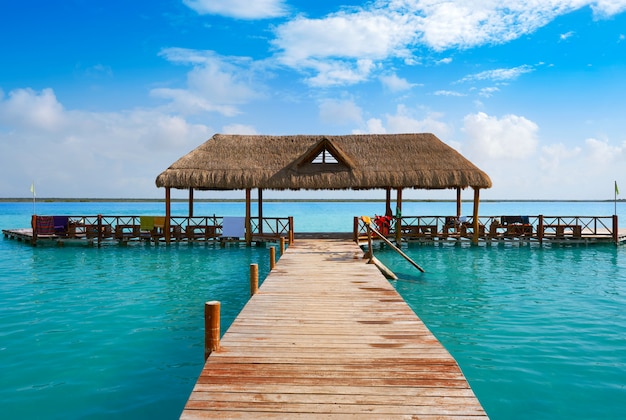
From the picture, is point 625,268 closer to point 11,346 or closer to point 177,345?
point 177,345

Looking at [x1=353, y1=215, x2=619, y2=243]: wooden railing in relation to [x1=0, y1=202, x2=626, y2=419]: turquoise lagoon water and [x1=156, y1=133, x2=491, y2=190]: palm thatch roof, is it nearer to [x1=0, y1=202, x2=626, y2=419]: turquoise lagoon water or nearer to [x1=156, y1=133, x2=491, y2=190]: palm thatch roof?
[x1=156, y1=133, x2=491, y2=190]: palm thatch roof

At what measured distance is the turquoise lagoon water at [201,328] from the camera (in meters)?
5.38

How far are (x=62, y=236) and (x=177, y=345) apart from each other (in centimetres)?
1570

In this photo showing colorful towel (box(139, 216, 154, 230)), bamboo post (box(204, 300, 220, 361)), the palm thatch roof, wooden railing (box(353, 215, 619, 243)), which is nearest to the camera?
bamboo post (box(204, 300, 220, 361))

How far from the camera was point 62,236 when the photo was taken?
65.2ft

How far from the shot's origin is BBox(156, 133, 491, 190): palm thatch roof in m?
18.0

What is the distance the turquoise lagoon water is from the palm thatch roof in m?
3.56

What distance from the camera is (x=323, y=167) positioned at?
1841cm

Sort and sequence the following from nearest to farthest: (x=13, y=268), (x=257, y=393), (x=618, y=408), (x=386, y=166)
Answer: (x=257, y=393)
(x=618, y=408)
(x=13, y=268)
(x=386, y=166)

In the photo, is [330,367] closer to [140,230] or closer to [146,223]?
[146,223]

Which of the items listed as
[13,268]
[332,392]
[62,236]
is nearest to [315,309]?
[332,392]

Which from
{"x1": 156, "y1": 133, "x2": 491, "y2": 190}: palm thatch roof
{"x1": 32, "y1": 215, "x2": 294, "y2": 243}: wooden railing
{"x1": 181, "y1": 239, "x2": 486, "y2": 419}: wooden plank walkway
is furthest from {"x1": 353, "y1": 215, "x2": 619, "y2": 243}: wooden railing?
{"x1": 181, "y1": 239, "x2": 486, "y2": 419}: wooden plank walkway

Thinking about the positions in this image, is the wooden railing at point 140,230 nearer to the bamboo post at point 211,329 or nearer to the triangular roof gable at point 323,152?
the triangular roof gable at point 323,152

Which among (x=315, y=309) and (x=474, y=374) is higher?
(x=315, y=309)
